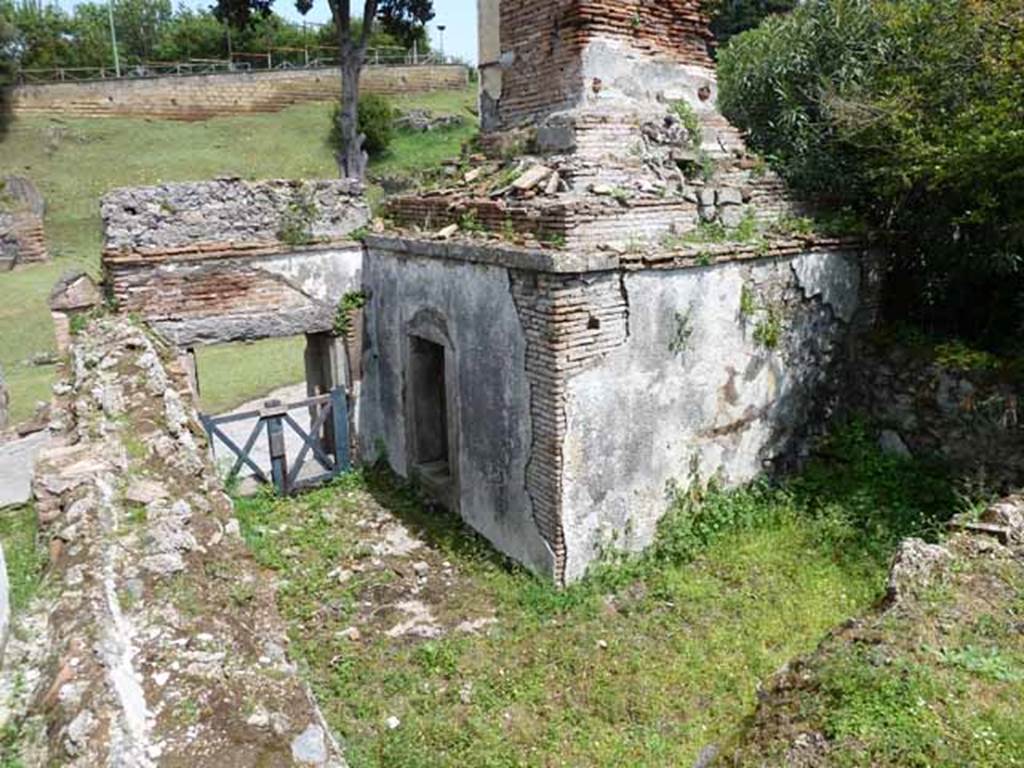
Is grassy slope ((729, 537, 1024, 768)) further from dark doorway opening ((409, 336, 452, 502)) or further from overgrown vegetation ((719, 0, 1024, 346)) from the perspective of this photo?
dark doorway opening ((409, 336, 452, 502))

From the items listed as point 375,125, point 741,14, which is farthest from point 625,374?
point 741,14

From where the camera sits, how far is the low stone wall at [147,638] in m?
2.32

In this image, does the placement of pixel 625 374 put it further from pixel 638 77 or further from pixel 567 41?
pixel 567 41

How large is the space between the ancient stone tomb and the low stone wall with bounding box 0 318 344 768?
9.80 ft

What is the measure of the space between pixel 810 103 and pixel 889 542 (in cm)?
523

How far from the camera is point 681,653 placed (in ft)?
18.9

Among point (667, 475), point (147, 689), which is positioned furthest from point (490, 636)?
point (147, 689)

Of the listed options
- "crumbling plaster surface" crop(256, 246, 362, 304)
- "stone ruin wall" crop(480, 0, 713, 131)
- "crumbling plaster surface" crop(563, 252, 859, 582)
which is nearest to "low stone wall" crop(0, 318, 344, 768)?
"crumbling plaster surface" crop(563, 252, 859, 582)

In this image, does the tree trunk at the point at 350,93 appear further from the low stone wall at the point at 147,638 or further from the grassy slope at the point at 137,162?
the low stone wall at the point at 147,638

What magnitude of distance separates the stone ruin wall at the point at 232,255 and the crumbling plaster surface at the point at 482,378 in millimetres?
762

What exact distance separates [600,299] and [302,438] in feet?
15.3

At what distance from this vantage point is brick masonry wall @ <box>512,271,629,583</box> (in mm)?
6145

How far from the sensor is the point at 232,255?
8.50 meters

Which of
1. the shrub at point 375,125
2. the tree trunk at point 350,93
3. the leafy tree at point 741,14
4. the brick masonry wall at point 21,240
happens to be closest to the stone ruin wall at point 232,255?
the tree trunk at point 350,93
